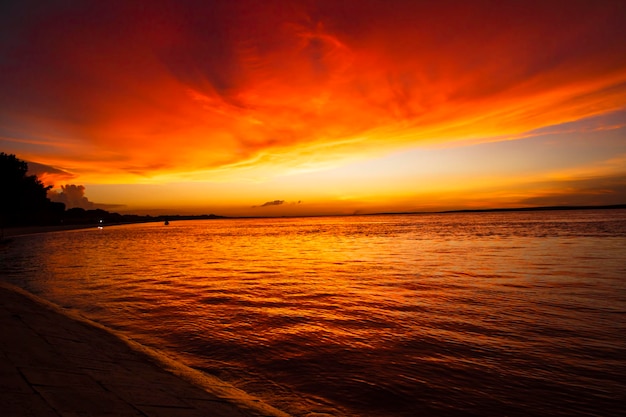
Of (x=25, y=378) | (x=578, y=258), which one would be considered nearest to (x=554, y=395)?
(x=25, y=378)

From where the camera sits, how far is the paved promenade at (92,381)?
4457 mm

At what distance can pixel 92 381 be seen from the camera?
17.9 ft

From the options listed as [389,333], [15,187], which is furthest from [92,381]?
[15,187]

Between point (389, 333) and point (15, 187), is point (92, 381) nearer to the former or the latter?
point (389, 333)

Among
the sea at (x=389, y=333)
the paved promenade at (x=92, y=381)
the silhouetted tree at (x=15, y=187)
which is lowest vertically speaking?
the sea at (x=389, y=333)

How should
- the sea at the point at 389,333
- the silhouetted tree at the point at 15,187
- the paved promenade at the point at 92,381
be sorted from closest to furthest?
the paved promenade at the point at 92,381 < the sea at the point at 389,333 < the silhouetted tree at the point at 15,187

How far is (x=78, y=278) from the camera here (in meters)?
20.9

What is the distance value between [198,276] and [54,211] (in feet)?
556

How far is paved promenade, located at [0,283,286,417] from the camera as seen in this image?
446 centimetres

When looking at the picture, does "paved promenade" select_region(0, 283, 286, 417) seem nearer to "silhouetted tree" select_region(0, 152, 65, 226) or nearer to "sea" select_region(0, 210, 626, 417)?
"sea" select_region(0, 210, 626, 417)

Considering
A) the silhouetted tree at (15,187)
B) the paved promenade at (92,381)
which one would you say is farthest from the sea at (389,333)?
the silhouetted tree at (15,187)

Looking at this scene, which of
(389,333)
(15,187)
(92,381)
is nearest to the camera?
(92,381)

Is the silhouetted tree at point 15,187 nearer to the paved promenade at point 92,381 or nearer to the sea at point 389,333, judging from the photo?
the sea at point 389,333

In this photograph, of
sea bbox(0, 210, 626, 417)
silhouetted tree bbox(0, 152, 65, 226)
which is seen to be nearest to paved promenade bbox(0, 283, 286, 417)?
sea bbox(0, 210, 626, 417)
